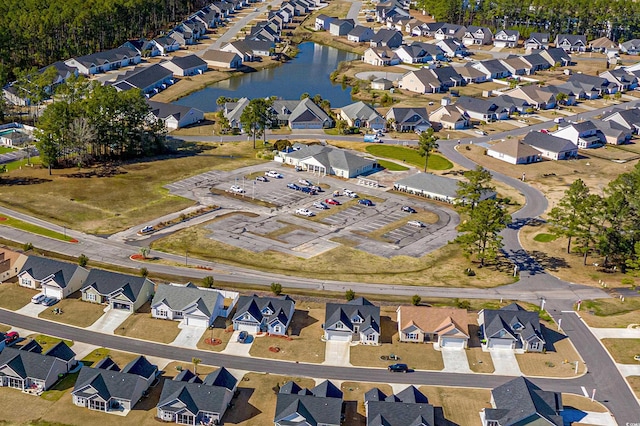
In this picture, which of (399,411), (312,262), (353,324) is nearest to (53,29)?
(312,262)

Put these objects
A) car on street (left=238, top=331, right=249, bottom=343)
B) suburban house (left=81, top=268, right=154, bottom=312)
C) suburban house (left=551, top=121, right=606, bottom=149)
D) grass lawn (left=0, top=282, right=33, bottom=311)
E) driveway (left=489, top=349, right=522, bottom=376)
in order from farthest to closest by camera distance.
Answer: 1. suburban house (left=551, top=121, right=606, bottom=149)
2. grass lawn (left=0, top=282, right=33, bottom=311)
3. suburban house (left=81, top=268, right=154, bottom=312)
4. car on street (left=238, top=331, right=249, bottom=343)
5. driveway (left=489, top=349, right=522, bottom=376)

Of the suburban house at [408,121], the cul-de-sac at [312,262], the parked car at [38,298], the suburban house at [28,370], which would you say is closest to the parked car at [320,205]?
the cul-de-sac at [312,262]

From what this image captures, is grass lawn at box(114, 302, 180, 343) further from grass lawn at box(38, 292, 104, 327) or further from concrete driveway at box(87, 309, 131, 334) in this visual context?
grass lawn at box(38, 292, 104, 327)

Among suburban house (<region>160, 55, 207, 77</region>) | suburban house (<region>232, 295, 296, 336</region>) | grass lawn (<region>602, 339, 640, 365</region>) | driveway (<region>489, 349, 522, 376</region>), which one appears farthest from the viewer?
suburban house (<region>160, 55, 207, 77</region>)

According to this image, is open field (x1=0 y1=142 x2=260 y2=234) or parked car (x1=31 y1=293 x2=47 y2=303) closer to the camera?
parked car (x1=31 y1=293 x2=47 y2=303)

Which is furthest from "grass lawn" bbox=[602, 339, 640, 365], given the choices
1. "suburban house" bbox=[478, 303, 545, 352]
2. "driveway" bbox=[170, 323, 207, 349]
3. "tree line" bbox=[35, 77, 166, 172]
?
"tree line" bbox=[35, 77, 166, 172]

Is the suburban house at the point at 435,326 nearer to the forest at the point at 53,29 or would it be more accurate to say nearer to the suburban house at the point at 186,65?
the forest at the point at 53,29

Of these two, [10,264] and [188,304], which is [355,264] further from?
[10,264]

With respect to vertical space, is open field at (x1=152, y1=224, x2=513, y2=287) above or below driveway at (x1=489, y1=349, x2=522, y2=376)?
above
